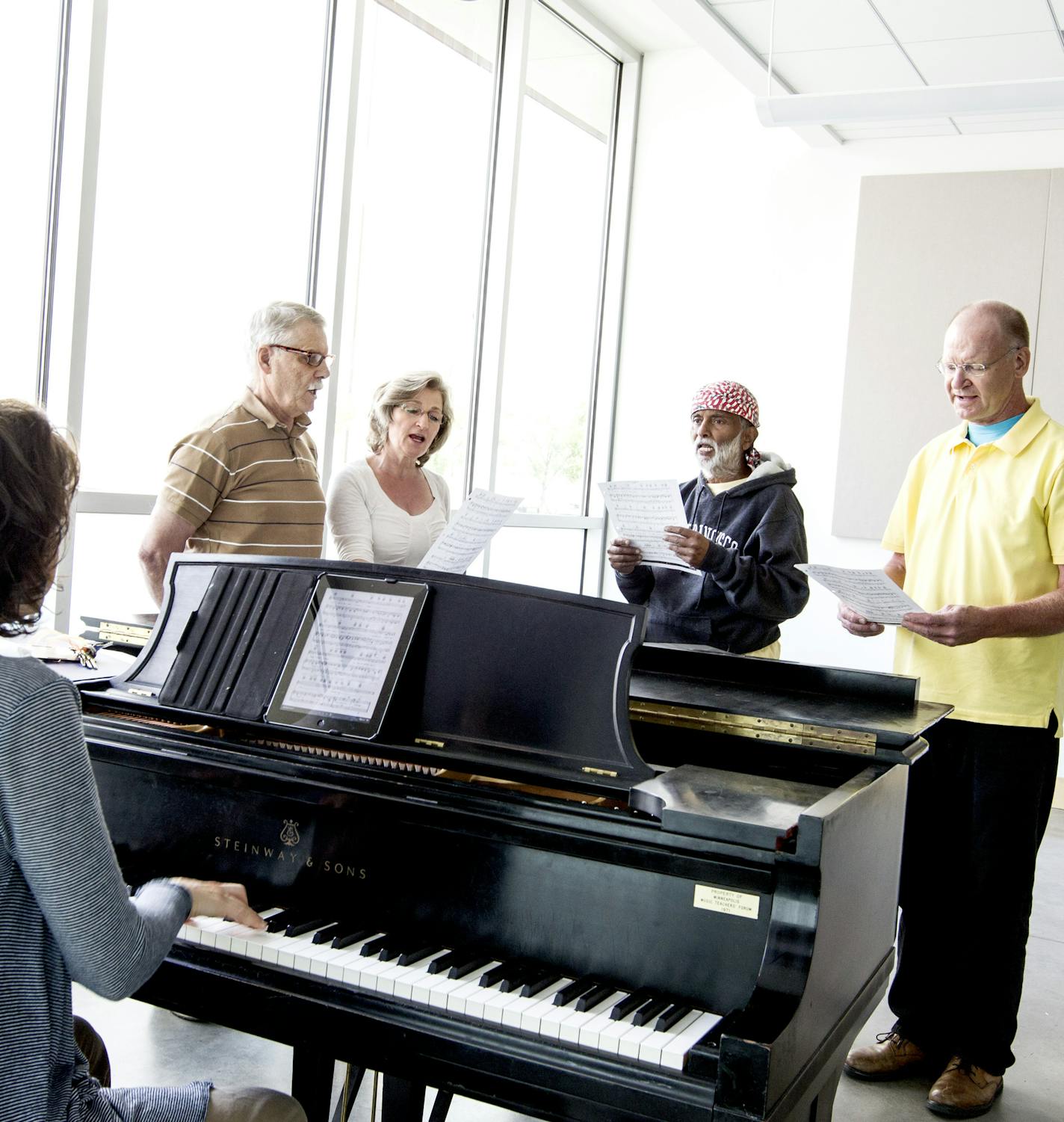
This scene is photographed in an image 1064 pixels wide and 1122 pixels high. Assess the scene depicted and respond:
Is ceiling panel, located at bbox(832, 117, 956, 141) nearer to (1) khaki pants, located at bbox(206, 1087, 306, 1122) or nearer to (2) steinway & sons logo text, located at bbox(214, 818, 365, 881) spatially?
(2) steinway & sons logo text, located at bbox(214, 818, 365, 881)

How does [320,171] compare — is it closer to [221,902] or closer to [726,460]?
[726,460]

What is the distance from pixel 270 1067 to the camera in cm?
262

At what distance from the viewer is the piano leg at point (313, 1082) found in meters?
1.83

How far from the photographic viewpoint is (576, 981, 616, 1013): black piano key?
141 centimetres

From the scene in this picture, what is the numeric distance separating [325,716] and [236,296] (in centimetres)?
293

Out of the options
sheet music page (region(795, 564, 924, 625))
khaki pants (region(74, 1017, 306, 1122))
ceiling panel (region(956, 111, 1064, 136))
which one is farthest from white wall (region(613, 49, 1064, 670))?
khaki pants (region(74, 1017, 306, 1122))

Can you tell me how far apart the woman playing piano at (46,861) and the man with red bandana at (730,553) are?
1944mm

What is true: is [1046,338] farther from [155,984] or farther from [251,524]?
[155,984]

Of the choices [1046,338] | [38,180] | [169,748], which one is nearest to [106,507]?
[38,180]

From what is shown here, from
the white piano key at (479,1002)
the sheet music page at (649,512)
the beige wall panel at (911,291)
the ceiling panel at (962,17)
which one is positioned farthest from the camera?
the beige wall panel at (911,291)

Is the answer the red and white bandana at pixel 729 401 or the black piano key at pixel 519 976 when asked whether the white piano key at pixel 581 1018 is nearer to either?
the black piano key at pixel 519 976

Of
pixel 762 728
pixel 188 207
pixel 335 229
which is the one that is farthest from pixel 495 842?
pixel 335 229

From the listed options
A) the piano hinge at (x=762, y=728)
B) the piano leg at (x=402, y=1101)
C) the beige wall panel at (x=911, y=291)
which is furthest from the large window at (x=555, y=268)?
the piano leg at (x=402, y=1101)

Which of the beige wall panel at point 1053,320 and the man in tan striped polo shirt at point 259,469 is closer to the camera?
the man in tan striped polo shirt at point 259,469
